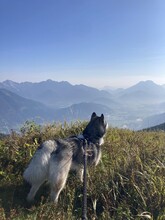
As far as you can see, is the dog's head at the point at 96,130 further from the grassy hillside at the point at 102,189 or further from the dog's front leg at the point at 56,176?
the dog's front leg at the point at 56,176

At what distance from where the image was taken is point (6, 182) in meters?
7.20

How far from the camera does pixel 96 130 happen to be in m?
8.21

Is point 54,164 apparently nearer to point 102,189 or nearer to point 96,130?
point 102,189

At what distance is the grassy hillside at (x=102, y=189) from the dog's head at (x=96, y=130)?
2.17 feet

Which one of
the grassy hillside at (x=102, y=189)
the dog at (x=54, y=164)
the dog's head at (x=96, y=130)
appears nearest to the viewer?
the grassy hillside at (x=102, y=189)

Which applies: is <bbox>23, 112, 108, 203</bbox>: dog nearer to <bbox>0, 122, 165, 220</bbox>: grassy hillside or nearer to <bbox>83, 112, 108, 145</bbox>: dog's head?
<bbox>0, 122, 165, 220</bbox>: grassy hillside

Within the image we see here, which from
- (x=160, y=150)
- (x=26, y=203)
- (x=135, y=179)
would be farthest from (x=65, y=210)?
(x=160, y=150)

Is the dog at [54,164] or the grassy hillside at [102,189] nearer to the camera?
the grassy hillside at [102,189]

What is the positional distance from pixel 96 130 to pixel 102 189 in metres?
2.16

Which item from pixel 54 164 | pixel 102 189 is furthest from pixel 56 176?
pixel 102 189

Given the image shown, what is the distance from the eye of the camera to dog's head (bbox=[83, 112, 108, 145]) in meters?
A: 8.05

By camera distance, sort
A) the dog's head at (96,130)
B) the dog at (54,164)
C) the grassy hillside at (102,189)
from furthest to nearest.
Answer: the dog's head at (96,130)
the dog at (54,164)
the grassy hillside at (102,189)

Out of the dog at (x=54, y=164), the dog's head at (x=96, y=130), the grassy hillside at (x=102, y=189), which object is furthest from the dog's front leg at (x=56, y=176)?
the dog's head at (x=96, y=130)

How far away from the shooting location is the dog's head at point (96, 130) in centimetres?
805
